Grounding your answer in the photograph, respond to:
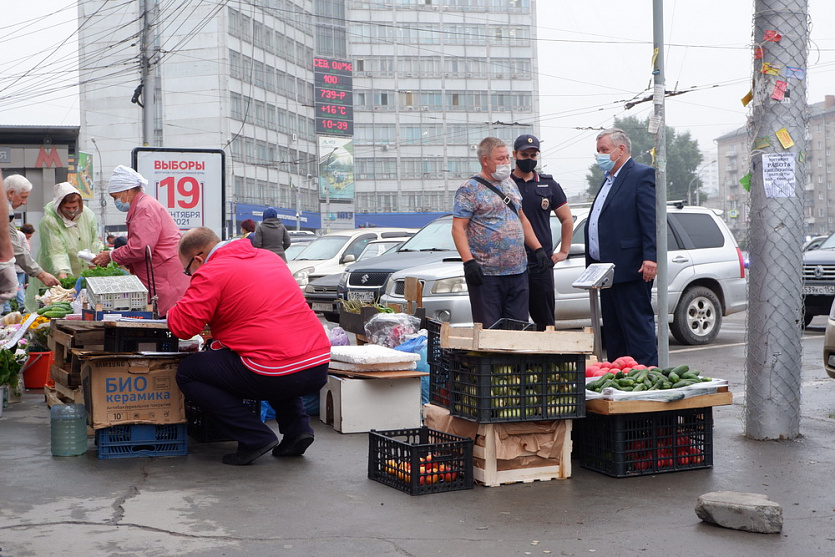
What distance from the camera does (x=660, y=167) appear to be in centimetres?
921

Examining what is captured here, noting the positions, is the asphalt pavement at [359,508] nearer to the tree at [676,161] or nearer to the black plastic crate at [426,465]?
the black plastic crate at [426,465]

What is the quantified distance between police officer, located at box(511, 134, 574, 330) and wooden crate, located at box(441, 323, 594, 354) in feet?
8.60

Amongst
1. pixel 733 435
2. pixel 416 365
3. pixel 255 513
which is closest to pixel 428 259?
pixel 416 365

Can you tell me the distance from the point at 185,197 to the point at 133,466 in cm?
614

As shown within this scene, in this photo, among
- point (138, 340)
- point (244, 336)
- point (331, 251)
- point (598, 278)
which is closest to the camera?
point (244, 336)

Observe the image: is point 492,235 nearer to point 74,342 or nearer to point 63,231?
point 74,342

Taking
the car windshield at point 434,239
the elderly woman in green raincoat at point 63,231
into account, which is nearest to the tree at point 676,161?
the car windshield at point 434,239

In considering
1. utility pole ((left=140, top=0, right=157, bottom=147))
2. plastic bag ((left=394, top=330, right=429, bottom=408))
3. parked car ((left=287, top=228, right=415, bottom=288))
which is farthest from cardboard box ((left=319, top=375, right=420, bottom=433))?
utility pole ((left=140, top=0, right=157, bottom=147))

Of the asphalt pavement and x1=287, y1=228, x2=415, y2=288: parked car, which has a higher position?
x1=287, y1=228, x2=415, y2=288: parked car

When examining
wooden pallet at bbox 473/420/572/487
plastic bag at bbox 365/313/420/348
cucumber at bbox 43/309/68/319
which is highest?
cucumber at bbox 43/309/68/319

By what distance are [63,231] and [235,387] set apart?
4949mm

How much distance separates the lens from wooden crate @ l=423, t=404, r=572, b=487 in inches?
216

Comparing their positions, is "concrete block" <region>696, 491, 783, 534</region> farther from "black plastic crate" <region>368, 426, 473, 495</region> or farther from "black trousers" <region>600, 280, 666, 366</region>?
"black trousers" <region>600, 280, 666, 366</region>

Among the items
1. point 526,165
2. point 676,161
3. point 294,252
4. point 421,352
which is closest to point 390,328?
point 421,352
